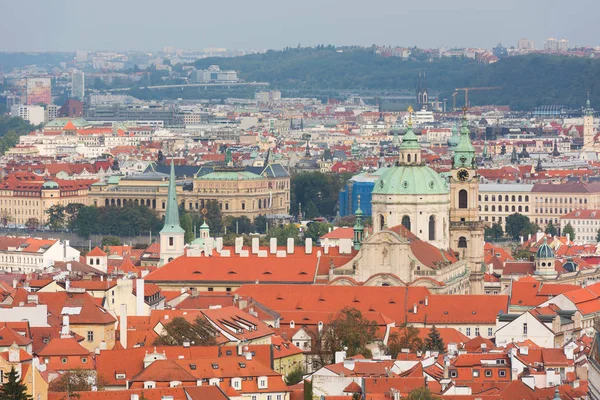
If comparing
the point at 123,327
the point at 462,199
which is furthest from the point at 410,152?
the point at 123,327

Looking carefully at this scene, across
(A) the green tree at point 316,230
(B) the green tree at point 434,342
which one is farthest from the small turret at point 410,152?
(A) the green tree at point 316,230

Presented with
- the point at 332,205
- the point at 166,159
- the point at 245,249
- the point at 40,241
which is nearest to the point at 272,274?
the point at 245,249

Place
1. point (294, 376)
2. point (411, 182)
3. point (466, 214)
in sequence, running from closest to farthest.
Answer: point (294, 376) < point (411, 182) < point (466, 214)

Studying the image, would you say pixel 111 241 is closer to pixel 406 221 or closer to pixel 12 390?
pixel 406 221

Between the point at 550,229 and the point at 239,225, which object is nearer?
the point at 550,229

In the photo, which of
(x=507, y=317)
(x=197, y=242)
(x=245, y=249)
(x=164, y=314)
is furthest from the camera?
(x=197, y=242)

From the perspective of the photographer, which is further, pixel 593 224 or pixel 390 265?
pixel 593 224

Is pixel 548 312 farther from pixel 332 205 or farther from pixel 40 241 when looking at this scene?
pixel 332 205
